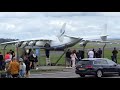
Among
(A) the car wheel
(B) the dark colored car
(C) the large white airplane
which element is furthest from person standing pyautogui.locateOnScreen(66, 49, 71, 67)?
(C) the large white airplane

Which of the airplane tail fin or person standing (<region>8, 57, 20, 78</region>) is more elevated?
the airplane tail fin

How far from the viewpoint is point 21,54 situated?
29938mm

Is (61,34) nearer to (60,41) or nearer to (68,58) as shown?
(60,41)

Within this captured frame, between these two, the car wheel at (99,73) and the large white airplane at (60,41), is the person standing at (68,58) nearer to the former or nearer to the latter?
the car wheel at (99,73)

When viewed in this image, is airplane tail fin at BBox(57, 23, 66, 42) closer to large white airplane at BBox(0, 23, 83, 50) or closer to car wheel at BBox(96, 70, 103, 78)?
large white airplane at BBox(0, 23, 83, 50)

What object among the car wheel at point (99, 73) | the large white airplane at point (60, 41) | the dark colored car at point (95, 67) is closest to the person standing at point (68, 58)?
the dark colored car at point (95, 67)

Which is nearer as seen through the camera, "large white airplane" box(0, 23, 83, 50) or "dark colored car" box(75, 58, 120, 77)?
"dark colored car" box(75, 58, 120, 77)

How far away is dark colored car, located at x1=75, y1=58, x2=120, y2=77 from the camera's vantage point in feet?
77.0

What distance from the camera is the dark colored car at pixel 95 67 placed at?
23469 millimetres

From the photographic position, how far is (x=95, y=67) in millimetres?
23578
